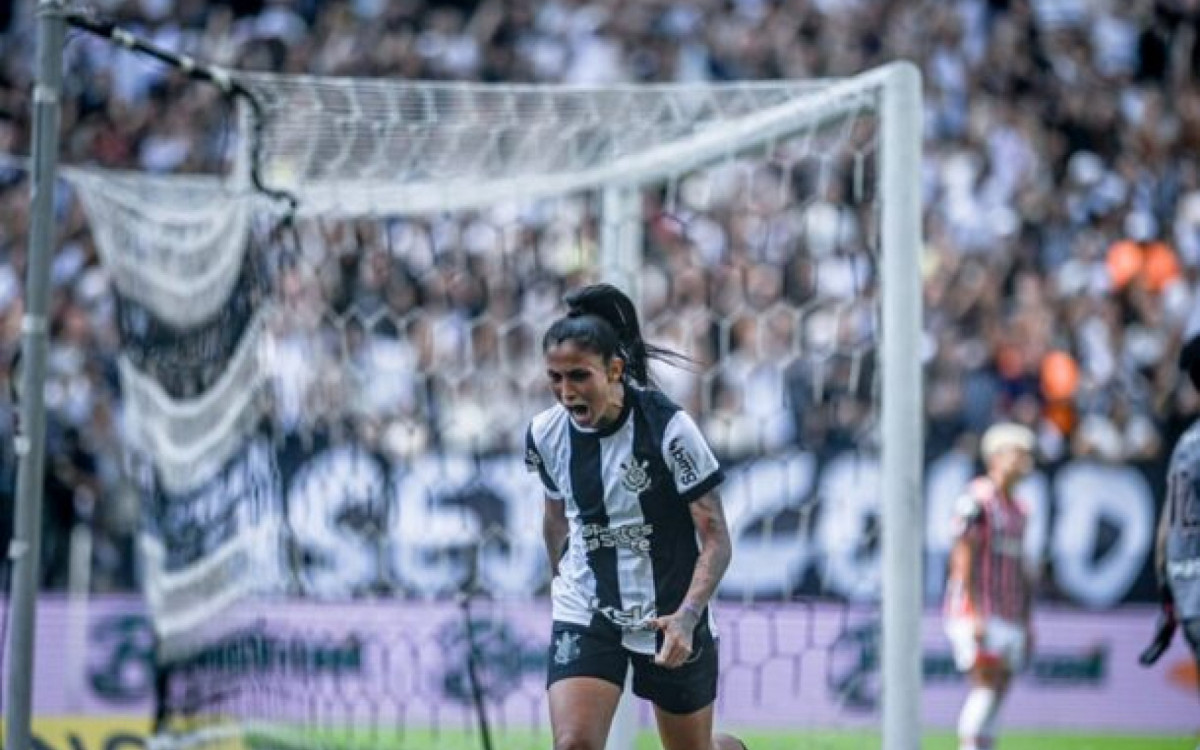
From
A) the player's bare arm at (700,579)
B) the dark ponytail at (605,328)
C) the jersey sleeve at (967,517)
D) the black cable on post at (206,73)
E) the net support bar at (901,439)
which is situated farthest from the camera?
the jersey sleeve at (967,517)

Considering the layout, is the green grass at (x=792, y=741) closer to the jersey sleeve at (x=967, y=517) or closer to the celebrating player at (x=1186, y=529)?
the jersey sleeve at (x=967, y=517)

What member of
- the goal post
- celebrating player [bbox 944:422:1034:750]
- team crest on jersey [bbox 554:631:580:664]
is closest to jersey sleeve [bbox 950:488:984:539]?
celebrating player [bbox 944:422:1034:750]

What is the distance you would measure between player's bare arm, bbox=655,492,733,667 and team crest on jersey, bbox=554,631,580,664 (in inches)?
10.7

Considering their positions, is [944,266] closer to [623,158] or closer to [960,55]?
[960,55]

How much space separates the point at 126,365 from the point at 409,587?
7.01 ft

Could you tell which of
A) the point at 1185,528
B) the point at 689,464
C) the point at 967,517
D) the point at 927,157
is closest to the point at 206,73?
the point at 689,464

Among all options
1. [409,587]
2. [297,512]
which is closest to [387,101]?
[297,512]

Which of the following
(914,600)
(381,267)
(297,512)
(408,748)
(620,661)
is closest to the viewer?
(620,661)

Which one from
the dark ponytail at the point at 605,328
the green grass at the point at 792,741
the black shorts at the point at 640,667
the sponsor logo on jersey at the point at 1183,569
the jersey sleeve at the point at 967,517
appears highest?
the dark ponytail at the point at 605,328

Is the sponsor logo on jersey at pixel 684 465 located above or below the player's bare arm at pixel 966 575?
above

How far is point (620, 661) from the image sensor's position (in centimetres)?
572

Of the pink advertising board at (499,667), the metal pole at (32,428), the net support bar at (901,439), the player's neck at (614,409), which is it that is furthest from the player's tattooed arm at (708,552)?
the pink advertising board at (499,667)

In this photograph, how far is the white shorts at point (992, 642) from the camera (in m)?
11.0

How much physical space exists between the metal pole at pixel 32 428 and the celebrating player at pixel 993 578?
5.82 metres
